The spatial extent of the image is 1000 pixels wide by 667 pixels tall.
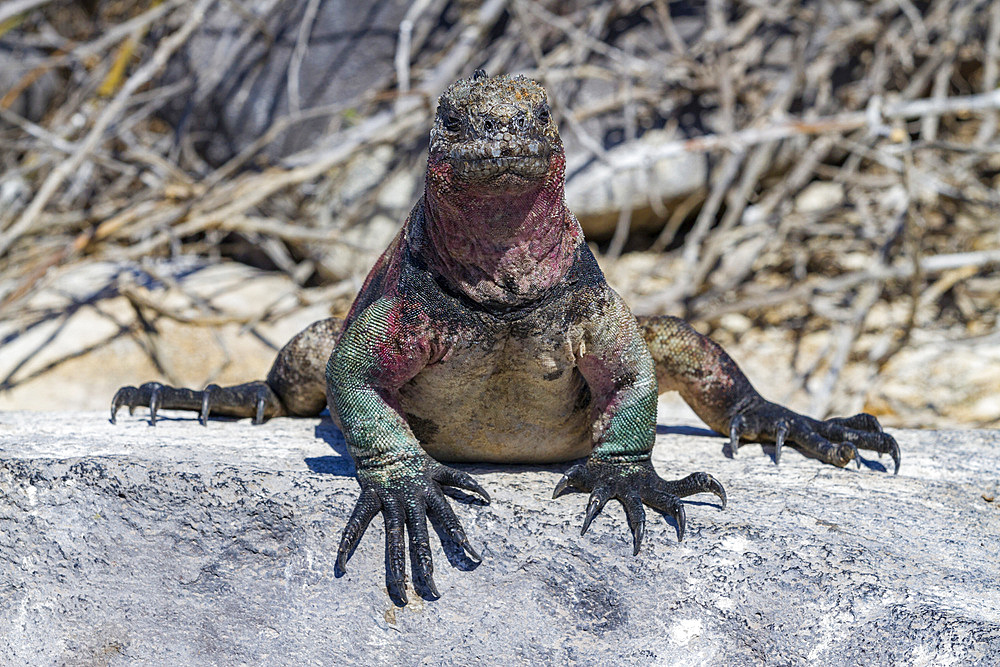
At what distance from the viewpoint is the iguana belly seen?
293 centimetres

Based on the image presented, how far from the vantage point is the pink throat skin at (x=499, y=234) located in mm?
2641

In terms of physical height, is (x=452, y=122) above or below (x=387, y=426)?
above

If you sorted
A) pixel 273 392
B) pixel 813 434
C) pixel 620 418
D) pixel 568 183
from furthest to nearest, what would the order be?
1. pixel 568 183
2. pixel 273 392
3. pixel 813 434
4. pixel 620 418

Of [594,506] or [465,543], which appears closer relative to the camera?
[465,543]

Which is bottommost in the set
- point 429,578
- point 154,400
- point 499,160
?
point 429,578

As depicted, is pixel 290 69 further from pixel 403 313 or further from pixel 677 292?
pixel 403 313

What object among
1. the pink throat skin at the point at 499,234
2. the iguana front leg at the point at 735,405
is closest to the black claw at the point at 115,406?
the pink throat skin at the point at 499,234

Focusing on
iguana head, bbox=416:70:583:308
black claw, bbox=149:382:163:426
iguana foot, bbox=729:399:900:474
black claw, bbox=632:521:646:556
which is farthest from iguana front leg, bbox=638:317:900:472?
black claw, bbox=149:382:163:426

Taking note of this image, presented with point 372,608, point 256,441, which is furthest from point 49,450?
point 372,608

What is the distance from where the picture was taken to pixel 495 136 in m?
2.50

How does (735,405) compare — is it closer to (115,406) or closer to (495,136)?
(495,136)

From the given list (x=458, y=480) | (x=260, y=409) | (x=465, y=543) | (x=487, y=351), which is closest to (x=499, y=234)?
(x=487, y=351)

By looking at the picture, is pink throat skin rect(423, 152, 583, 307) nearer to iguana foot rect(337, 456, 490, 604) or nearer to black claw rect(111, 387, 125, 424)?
iguana foot rect(337, 456, 490, 604)

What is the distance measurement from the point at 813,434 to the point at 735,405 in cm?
31
